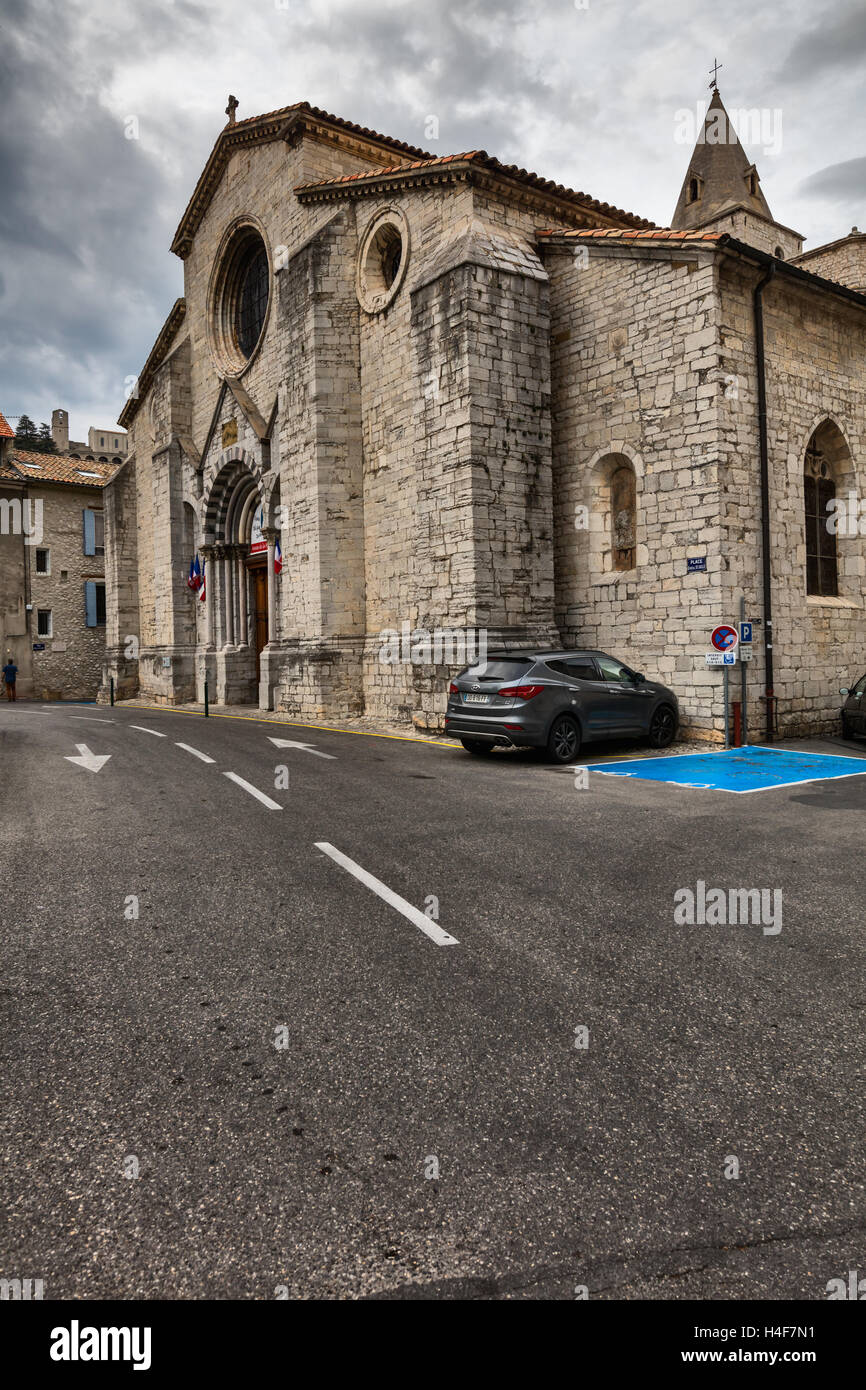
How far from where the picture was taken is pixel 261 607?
24141 millimetres

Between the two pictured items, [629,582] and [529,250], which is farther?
[529,250]

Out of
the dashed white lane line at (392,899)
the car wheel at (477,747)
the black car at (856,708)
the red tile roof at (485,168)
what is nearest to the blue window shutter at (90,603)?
the red tile roof at (485,168)

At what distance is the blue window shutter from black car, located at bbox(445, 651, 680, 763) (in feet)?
98.1

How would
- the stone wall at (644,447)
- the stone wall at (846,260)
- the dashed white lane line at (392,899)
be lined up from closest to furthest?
the dashed white lane line at (392,899), the stone wall at (644,447), the stone wall at (846,260)

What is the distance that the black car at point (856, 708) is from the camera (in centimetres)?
1320

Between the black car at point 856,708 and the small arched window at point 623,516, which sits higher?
the small arched window at point 623,516

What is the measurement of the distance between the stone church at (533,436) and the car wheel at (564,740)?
10.5 feet

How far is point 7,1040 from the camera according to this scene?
10.1ft

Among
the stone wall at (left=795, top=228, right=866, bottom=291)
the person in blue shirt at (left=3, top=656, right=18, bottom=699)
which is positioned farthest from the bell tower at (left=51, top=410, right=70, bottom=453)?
the stone wall at (left=795, top=228, right=866, bottom=291)

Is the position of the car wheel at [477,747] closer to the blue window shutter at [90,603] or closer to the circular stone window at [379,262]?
the circular stone window at [379,262]

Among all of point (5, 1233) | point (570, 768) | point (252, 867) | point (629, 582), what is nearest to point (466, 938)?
point (252, 867)

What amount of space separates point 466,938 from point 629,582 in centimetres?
1137

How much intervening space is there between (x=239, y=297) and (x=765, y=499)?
1862 centimetres
